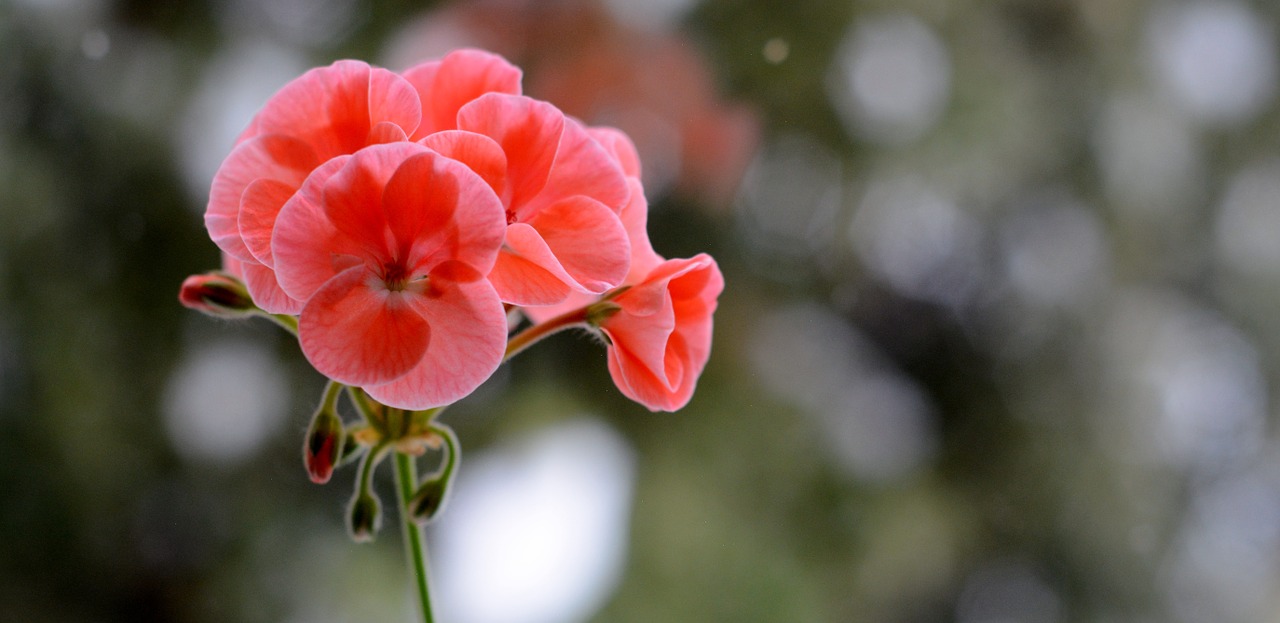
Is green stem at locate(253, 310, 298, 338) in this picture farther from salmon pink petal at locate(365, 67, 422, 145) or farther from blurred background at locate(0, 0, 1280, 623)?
blurred background at locate(0, 0, 1280, 623)

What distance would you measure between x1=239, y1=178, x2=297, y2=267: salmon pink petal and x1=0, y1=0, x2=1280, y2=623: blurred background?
0.55 m

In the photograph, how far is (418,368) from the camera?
25 cm

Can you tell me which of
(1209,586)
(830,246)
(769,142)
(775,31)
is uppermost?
(775,31)

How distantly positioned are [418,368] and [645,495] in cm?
77

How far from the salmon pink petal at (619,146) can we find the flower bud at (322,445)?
13 centimetres

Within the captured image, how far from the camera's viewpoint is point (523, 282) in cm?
26

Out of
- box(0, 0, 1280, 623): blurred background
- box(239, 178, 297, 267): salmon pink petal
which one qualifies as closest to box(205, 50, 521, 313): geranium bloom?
box(239, 178, 297, 267): salmon pink petal

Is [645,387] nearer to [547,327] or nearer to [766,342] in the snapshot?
[547,327]

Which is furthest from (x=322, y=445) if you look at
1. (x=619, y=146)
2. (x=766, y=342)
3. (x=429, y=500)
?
(x=766, y=342)

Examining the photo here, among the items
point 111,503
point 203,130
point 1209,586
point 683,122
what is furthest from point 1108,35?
point 111,503

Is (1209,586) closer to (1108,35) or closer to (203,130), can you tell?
(1108,35)

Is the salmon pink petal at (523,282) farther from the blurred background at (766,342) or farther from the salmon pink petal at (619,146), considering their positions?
the blurred background at (766,342)

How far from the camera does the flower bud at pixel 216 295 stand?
0.97 feet

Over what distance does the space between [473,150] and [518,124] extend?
18mm
